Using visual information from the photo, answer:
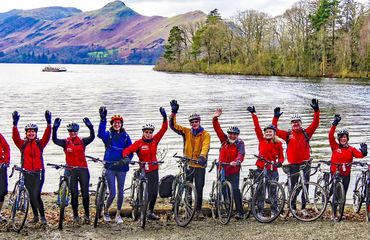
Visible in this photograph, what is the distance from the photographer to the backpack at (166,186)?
36.6 feet

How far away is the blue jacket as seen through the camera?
10.7 metres

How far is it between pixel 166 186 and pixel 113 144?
1519mm

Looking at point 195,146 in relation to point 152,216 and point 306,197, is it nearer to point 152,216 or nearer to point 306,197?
point 152,216

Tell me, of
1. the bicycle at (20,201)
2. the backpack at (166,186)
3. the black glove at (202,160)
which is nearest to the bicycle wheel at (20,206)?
the bicycle at (20,201)

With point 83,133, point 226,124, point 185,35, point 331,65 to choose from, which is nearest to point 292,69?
point 331,65

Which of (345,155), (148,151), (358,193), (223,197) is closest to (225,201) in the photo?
(223,197)

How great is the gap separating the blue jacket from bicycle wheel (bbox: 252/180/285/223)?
2.90 m

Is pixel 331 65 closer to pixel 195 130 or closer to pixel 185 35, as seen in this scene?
pixel 185 35

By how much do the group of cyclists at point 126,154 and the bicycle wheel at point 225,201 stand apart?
0.19 meters

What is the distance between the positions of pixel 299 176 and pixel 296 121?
4.10ft

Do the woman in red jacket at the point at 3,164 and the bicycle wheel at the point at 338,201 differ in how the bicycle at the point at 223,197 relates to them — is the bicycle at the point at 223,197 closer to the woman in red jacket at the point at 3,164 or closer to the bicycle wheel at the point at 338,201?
the bicycle wheel at the point at 338,201

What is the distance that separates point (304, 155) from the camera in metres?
11.4

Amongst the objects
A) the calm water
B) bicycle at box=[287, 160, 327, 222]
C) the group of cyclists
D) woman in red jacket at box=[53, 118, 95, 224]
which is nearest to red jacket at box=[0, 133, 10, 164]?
the group of cyclists

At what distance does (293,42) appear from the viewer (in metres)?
102
